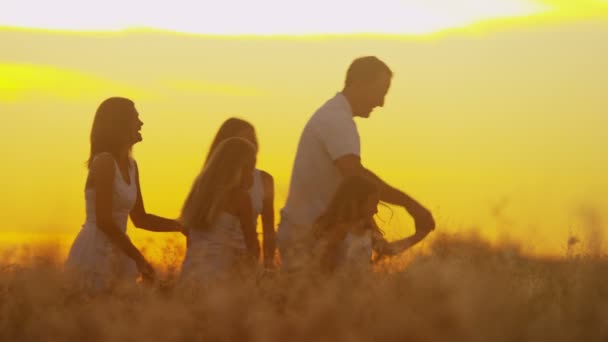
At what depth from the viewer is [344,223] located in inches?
370

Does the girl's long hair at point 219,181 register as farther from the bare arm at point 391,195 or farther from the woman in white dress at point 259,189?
the bare arm at point 391,195

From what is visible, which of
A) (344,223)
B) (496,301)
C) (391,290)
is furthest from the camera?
(344,223)

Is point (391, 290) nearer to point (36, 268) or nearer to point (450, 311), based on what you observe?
point (450, 311)

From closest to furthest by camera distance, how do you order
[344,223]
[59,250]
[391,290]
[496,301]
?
[496,301] → [391,290] → [344,223] → [59,250]

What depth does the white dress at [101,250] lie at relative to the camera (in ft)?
31.5

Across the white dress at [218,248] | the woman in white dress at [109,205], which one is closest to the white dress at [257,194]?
the white dress at [218,248]

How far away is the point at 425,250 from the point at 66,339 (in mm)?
2543

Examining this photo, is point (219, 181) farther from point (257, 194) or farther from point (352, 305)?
point (352, 305)

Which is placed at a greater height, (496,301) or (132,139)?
(132,139)

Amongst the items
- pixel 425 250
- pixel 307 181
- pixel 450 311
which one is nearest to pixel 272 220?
pixel 307 181

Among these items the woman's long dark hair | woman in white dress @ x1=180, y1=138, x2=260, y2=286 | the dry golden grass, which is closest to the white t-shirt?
woman in white dress @ x1=180, y1=138, x2=260, y2=286

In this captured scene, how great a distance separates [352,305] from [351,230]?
1938 mm

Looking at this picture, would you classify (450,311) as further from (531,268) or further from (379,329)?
(531,268)

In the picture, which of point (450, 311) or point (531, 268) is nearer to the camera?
point (450, 311)
